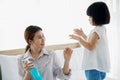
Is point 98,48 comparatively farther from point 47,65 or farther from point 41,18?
point 41,18

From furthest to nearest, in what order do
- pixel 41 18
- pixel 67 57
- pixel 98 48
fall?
1. pixel 41 18
2. pixel 98 48
3. pixel 67 57

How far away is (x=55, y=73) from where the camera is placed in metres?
1.53

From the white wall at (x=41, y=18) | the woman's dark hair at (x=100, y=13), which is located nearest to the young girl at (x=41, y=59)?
the woman's dark hair at (x=100, y=13)

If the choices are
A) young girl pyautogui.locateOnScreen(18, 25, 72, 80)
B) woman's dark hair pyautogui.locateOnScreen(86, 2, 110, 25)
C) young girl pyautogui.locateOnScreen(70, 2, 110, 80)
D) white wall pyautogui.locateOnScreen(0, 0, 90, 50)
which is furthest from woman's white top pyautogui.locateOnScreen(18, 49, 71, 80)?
white wall pyautogui.locateOnScreen(0, 0, 90, 50)

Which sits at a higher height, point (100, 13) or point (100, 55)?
point (100, 13)

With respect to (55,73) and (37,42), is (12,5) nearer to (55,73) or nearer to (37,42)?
(37,42)

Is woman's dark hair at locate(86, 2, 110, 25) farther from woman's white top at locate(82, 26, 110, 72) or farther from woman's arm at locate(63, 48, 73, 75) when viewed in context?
woman's arm at locate(63, 48, 73, 75)

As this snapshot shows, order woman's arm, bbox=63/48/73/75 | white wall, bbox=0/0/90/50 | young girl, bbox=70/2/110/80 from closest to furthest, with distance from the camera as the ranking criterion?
woman's arm, bbox=63/48/73/75 < young girl, bbox=70/2/110/80 < white wall, bbox=0/0/90/50

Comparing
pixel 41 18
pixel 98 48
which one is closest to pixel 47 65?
pixel 98 48

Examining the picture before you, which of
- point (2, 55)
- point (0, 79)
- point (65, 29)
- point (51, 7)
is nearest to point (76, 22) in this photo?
point (65, 29)

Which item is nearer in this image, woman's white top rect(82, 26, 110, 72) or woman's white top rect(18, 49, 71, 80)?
woman's white top rect(18, 49, 71, 80)

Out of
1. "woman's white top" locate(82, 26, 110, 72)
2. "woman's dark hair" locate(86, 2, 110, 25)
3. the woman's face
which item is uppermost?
"woman's dark hair" locate(86, 2, 110, 25)

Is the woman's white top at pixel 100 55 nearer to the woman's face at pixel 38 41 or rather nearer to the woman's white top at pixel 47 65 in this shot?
the woman's white top at pixel 47 65

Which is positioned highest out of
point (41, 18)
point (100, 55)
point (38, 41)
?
point (41, 18)
